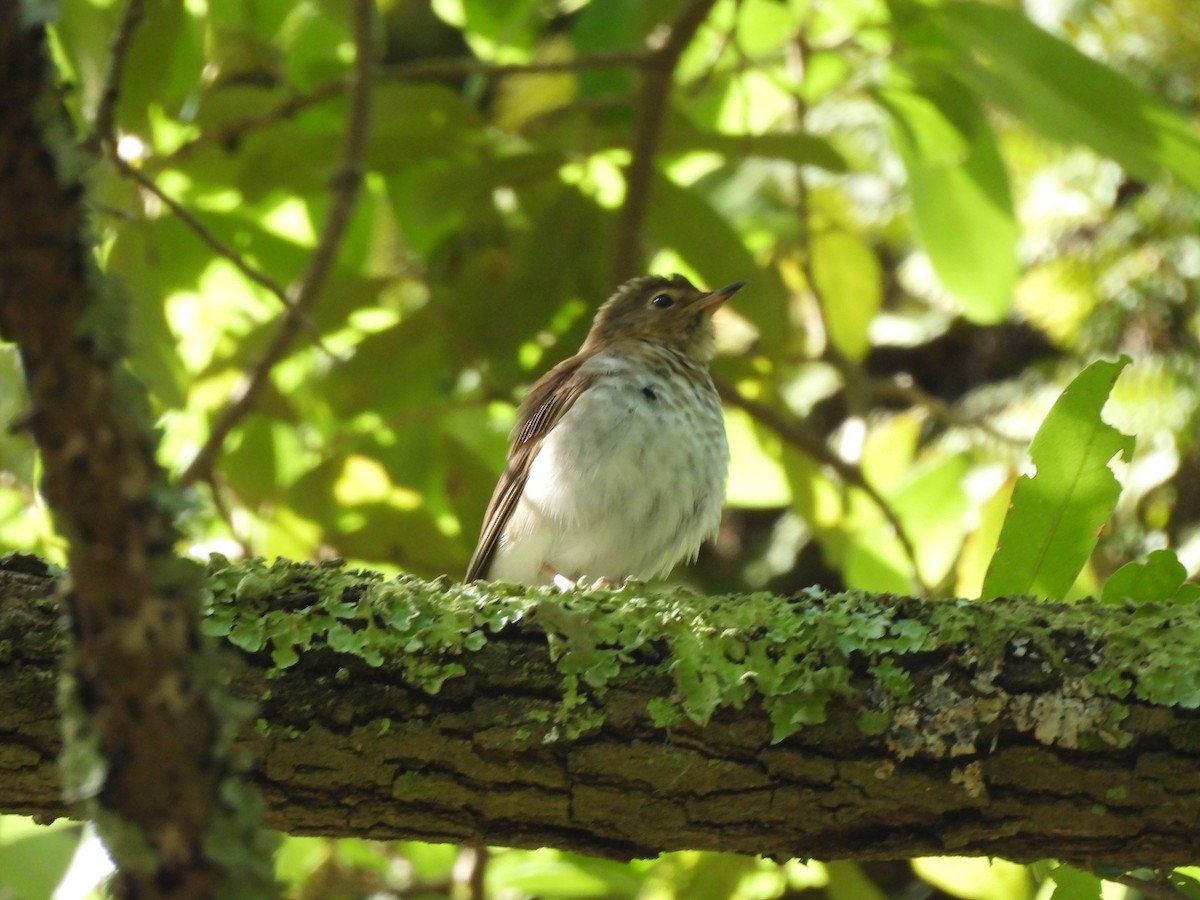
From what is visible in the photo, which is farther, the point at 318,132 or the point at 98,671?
the point at 318,132

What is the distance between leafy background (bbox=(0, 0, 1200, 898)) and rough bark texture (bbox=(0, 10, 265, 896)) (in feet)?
A: 8.95

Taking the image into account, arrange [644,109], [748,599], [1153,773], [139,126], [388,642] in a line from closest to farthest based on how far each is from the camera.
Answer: [1153,773] < [388,642] < [748,599] < [139,126] < [644,109]

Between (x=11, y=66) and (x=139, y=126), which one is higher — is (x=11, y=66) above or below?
below

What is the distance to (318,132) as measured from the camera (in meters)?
5.46

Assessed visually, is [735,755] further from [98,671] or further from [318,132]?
[318,132]

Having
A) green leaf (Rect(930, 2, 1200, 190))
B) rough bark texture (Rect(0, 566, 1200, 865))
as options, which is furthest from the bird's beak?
rough bark texture (Rect(0, 566, 1200, 865))

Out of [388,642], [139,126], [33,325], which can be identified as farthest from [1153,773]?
[139,126]

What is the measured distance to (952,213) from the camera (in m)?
4.76

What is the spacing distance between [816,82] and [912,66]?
107cm

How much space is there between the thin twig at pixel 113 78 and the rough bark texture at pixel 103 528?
273 centimetres

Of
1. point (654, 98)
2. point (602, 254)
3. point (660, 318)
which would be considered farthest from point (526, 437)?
point (654, 98)

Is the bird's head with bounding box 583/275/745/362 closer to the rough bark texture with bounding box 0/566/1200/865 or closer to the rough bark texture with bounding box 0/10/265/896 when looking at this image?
the rough bark texture with bounding box 0/566/1200/865

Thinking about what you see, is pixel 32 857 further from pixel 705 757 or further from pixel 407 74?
pixel 407 74

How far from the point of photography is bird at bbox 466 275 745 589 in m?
4.75
